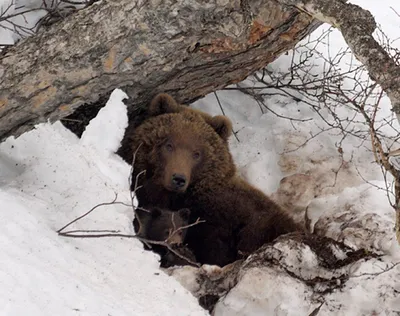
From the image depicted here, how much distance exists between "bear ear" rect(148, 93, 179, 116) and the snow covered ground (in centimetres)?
62

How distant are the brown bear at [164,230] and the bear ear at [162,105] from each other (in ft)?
2.74

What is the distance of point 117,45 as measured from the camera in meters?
5.09

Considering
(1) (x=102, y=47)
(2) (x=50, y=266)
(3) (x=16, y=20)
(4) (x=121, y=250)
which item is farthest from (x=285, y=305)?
(3) (x=16, y=20)

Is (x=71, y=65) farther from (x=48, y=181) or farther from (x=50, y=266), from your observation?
(x=50, y=266)

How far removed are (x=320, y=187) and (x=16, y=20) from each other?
3.35 m

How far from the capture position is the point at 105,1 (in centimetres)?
507

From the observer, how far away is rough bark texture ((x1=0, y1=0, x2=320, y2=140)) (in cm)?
491

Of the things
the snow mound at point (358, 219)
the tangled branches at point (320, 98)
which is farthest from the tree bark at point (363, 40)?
the tangled branches at point (320, 98)

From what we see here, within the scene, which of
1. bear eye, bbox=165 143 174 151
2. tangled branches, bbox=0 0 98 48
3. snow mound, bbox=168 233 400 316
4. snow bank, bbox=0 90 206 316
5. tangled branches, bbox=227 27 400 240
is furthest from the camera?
tangled branches, bbox=227 27 400 240

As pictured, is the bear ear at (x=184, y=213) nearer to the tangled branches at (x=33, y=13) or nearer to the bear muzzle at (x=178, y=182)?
the bear muzzle at (x=178, y=182)

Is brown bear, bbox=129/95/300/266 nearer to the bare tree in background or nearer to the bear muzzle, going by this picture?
the bear muzzle

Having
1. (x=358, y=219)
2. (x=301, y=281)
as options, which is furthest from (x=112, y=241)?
(x=358, y=219)

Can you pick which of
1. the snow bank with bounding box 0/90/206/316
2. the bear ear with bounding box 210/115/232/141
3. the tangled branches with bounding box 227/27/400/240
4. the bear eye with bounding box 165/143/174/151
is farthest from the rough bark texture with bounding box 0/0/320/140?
Result: the tangled branches with bounding box 227/27/400/240

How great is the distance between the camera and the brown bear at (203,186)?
5.84m
